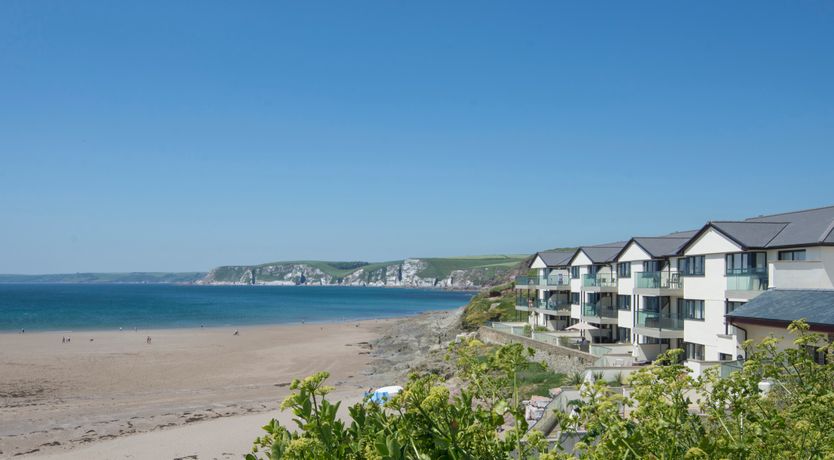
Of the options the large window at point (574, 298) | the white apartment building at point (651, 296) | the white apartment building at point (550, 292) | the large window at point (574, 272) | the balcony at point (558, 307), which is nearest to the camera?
the white apartment building at point (651, 296)

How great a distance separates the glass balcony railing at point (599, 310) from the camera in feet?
133

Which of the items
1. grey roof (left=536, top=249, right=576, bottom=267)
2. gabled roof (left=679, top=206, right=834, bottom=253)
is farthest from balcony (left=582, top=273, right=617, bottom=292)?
gabled roof (left=679, top=206, right=834, bottom=253)

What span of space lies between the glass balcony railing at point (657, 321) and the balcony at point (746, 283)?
15.4 feet

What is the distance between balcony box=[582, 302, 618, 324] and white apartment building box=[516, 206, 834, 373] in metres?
0.07

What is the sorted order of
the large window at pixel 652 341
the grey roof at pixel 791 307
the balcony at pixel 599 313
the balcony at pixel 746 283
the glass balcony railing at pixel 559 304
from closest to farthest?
1. the grey roof at pixel 791 307
2. the balcony at pixel 746 283
3. the large window at pixel 652 341
4. the balcony at pixel 599 313
5. the glass balcony railing at pixel 559 304

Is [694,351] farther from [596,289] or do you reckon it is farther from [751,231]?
[596,289]

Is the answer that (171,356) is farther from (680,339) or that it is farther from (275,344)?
(680,339)

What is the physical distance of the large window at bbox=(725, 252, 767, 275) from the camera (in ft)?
86.8

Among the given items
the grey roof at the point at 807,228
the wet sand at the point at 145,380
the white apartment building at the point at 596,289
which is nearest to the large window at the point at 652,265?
the white apartment building at the point at 596,289

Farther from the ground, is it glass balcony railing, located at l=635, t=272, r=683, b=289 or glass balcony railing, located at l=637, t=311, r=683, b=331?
glass balcony railing, located at l=635, t=272, r=683, b=289

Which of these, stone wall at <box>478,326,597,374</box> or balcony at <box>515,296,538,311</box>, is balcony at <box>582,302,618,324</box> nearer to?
stone wall at <box>478,326,597,374</box>

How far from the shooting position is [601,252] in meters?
46.2

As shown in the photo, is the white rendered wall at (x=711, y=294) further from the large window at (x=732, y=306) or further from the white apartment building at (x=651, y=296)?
the white apartment building at (x=651, y=296)

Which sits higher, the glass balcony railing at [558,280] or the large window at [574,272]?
the large window at [574,272]
